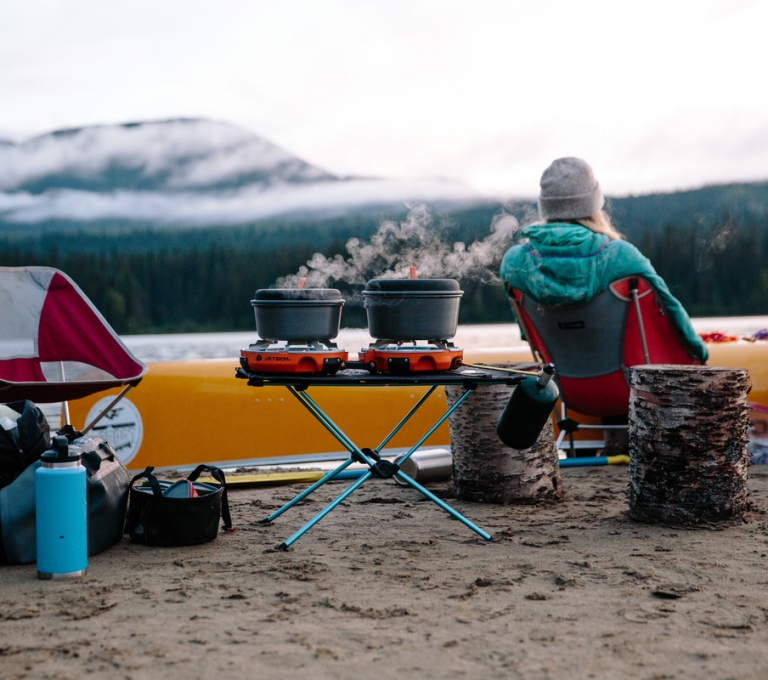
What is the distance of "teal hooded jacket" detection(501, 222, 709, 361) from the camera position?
469 centimetres

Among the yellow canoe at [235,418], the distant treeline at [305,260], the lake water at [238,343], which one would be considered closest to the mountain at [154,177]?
the distant treeline at [305,260]

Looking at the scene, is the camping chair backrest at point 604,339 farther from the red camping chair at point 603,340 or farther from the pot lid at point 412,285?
the pot lid at point 412,285

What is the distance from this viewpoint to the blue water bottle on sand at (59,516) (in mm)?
2721

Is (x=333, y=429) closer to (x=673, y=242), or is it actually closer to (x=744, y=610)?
(x=744, y=610)

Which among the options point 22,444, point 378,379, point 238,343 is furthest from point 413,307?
point 238,343

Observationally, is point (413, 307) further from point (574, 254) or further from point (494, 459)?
point (574, 254)

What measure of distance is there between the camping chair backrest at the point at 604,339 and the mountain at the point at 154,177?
202 ft

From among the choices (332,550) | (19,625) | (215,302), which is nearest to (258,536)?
(332,550)

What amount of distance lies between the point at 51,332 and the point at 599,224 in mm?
2927

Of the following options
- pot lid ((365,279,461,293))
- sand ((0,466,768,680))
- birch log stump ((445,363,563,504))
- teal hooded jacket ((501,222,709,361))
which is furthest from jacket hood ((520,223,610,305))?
pot lid ((365,279,461,293))

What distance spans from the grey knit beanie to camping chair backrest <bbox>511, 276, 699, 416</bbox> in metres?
0.45

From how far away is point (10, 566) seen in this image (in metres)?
2.92

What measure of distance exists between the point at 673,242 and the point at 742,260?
863cm

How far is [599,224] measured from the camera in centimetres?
489
